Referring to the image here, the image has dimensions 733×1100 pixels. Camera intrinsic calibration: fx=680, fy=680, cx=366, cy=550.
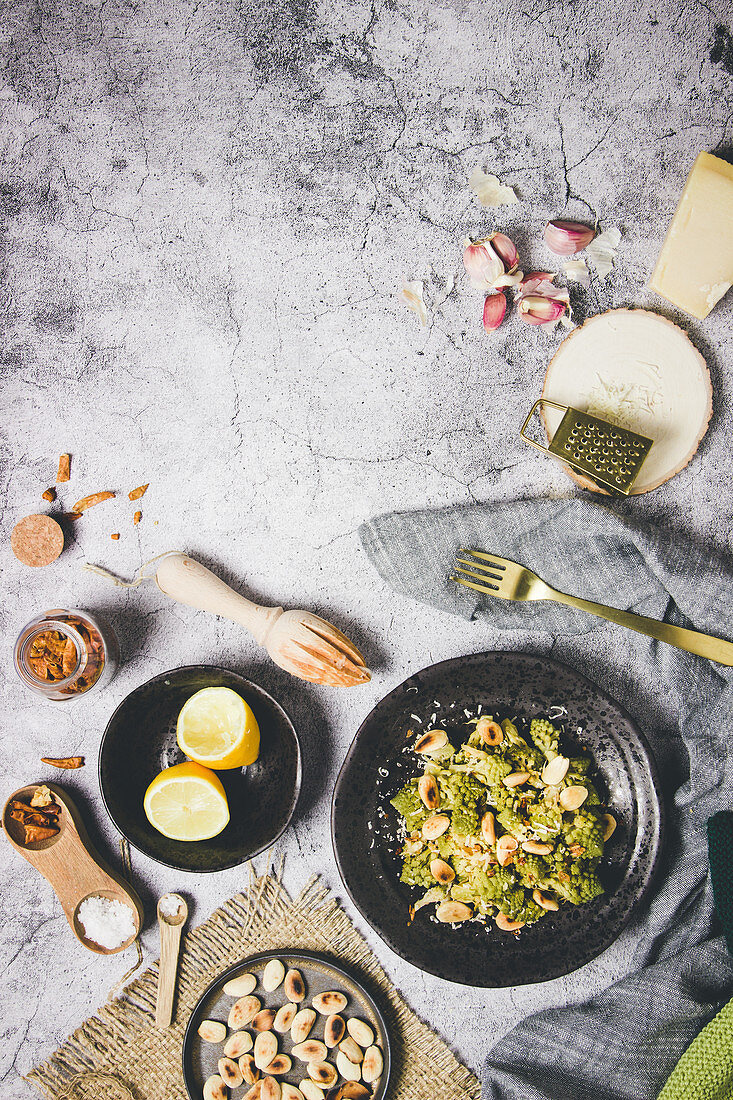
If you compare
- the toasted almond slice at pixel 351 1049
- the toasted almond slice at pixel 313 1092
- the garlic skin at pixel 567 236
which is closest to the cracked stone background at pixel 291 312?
the garlic skin at pixel 567 236

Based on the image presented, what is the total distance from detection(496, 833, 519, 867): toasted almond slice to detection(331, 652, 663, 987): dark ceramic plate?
165 mm

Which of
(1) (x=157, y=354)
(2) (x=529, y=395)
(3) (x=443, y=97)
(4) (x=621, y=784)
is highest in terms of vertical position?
(3) (x=443, y=97)

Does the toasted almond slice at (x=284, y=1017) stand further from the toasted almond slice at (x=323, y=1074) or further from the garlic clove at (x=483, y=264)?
the garlic clove at (x=483, y=264)

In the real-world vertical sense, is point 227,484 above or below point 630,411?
below

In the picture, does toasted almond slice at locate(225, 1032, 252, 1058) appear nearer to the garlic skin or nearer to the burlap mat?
the burlap mat

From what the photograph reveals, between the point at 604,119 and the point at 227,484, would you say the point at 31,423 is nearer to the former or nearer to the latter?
the point at 227,484

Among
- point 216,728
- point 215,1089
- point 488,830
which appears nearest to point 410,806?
point 488,830

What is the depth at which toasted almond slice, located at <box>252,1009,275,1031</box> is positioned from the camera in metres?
1.42

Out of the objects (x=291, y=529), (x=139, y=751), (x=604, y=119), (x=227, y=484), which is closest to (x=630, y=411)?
(x=604, y=119)

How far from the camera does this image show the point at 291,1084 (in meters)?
1.43

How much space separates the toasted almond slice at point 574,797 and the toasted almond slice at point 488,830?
Answer: 0.15 m

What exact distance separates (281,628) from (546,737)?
0.58 metres

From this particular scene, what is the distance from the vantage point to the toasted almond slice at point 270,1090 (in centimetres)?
141

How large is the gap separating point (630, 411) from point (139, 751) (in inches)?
48.3
